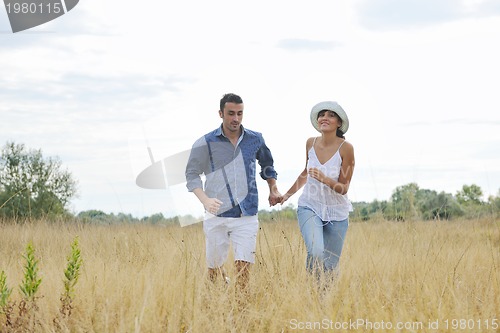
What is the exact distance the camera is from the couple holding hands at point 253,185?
17.2ft

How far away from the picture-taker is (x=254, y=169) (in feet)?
18.1

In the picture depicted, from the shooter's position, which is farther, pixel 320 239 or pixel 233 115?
pixel 233 115

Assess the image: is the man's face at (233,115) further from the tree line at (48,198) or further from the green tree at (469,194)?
the green tree at (469,194)

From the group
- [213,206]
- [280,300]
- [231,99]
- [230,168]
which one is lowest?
[280,300]

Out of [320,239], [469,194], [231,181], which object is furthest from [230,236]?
[469,194]

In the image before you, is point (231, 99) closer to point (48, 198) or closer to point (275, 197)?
point (275, 197)

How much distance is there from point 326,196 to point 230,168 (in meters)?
0.90

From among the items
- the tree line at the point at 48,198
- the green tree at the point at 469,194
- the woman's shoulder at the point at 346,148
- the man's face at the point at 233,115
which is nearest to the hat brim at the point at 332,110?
the woman's shoulder at the point at 346,148

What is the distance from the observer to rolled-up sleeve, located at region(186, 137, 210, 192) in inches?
211

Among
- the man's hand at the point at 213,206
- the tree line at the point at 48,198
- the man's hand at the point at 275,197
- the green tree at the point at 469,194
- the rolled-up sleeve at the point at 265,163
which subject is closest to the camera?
the man's hand at the point at 213,206

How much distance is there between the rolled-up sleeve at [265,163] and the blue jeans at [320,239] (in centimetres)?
48

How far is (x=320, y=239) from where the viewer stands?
5137 millimetres

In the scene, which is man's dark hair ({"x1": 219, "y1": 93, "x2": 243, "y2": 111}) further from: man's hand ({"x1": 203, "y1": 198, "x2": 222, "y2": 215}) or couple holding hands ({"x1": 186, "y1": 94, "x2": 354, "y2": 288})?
man's hand ({"x1": 203, "y1": 198, "x2": 222, "y2": 215})

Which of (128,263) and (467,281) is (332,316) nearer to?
(467,281)
